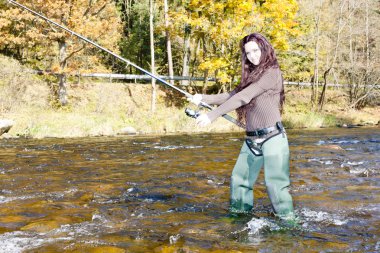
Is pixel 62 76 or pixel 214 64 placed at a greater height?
pixel 214 64

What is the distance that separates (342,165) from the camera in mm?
9852

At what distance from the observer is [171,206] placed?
6.20 m

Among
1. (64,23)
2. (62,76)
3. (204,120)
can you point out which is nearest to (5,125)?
(62,76)

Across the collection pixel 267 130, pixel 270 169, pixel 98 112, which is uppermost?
pixel 267 130

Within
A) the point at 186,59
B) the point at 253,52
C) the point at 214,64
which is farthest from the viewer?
the point at 186,59

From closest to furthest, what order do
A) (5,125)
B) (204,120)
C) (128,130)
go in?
(204,120)
(5,125)
(128,130)

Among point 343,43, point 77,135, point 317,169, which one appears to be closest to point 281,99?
point 317,169

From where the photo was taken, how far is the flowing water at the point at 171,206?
14.8 feet

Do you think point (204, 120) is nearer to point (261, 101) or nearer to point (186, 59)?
point (261, 101)

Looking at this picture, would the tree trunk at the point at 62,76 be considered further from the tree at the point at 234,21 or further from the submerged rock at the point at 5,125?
the tree at the point at 234,21

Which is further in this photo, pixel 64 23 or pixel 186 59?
pixel 186 59

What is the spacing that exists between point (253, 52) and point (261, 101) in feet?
1.89

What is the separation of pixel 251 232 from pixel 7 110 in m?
19.4

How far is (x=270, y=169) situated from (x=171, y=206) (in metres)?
1.81
